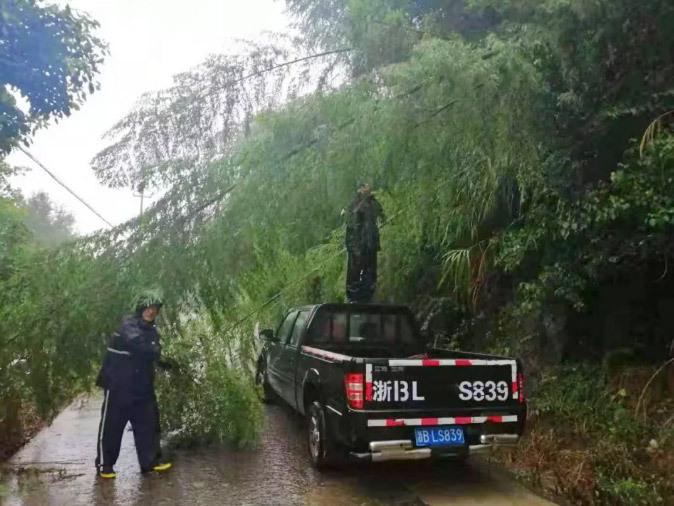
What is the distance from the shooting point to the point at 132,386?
5871mm

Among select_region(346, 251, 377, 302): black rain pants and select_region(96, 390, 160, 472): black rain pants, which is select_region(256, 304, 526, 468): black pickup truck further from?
select_region(346, 251, 377, 302): black rain pants

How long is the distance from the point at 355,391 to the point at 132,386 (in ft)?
7.30

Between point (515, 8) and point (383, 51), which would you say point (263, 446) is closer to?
point (383, 51)

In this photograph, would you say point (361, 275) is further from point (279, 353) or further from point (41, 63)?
point (41, 63)

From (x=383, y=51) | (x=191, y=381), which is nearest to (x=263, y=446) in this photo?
(x=191, y=381)

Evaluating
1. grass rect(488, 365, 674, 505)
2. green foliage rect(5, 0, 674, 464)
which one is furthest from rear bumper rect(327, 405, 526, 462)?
green foliage rect(5, 0, 674, 464)

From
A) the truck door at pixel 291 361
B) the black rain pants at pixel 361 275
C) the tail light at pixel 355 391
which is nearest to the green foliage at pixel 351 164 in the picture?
the truck door at pixel 291 361

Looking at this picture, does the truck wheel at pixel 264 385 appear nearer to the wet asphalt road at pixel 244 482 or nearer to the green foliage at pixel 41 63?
the wet asphalt road at pixel 244 482

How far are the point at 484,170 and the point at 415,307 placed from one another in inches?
126

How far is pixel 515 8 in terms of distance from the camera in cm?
677

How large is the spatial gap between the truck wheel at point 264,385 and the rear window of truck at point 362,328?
2874mm

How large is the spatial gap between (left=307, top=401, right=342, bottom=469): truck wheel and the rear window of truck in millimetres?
1194

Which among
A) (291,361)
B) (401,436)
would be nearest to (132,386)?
(291,361)

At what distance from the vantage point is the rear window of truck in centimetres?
729
